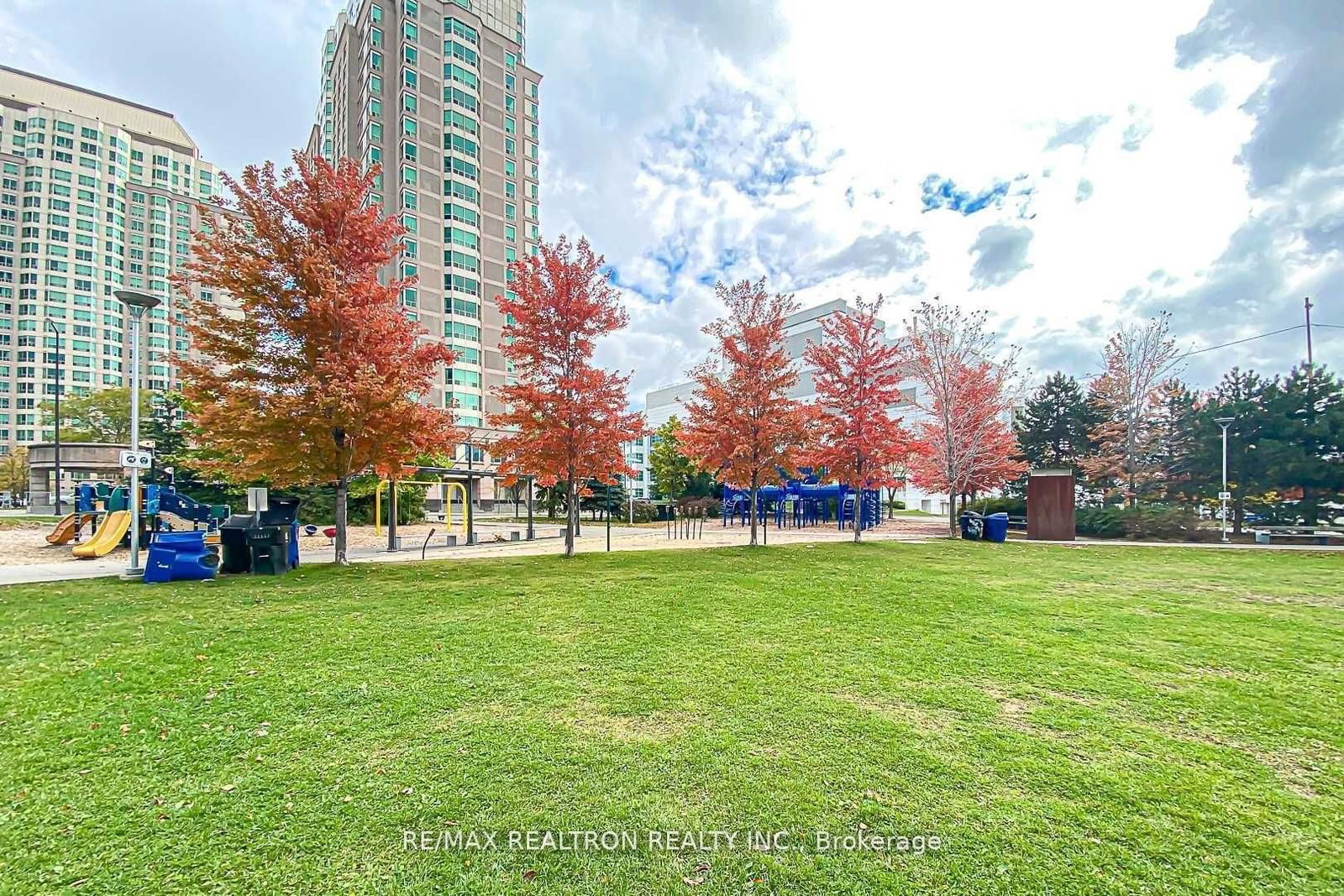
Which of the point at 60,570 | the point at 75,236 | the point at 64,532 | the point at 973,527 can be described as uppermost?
the point at 75,236

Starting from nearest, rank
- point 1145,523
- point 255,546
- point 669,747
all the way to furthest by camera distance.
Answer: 1. point 669,747
2. point 255,546
3. point 1145,523

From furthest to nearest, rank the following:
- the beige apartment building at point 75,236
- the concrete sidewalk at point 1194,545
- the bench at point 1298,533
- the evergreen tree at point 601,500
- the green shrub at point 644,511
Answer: the beige apartment building at point 75,236
the green shrub at point 644,511
the evergreen tree at point 601,500
the bench at point 1298,533
the concrete sidewalk at point 1194,545

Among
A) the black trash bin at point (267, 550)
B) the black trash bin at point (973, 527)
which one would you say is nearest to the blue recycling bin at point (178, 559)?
the black trash bin at point (267, 550)

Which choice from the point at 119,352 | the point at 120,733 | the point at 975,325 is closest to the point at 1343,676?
the point at 120,733

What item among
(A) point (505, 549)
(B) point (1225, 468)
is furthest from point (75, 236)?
(B) point (1225, 468)

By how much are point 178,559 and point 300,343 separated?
466 centimetres

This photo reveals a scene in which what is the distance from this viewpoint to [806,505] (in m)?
36.0

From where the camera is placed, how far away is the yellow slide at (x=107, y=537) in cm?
1365

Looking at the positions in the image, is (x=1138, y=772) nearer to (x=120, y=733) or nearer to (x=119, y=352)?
(x=120, y=733)

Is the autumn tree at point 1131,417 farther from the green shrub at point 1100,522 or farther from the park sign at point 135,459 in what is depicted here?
the park sign at point 135,459

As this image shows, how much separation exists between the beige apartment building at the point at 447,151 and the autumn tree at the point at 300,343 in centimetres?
3573

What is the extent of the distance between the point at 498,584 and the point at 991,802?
28.3 ft

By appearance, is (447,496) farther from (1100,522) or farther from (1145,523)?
(1145,523)

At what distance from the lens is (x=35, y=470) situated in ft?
125
